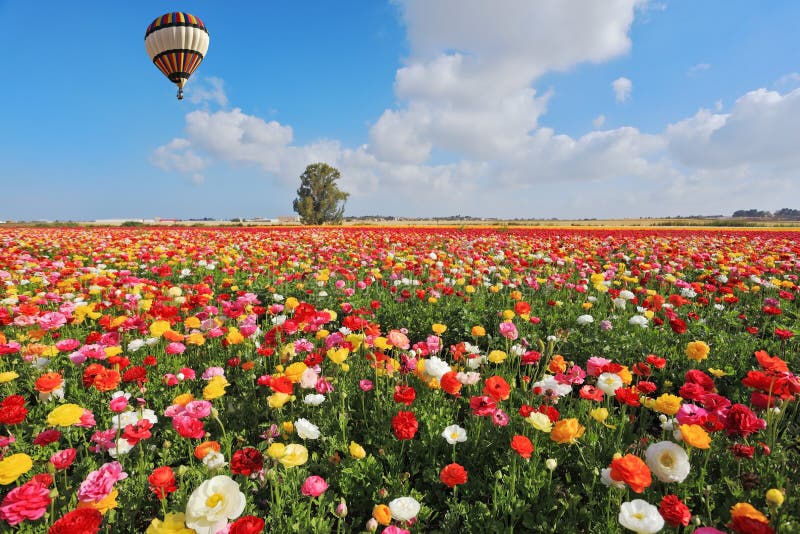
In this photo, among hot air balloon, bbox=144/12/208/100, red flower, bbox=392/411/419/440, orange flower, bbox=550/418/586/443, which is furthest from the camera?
hot air balloon, bbox=144/12/208/100

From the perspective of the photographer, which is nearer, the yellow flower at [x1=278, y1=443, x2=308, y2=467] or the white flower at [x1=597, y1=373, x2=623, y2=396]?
the yellow flower at [x1=278, y1=443, x2=308, y2=467]

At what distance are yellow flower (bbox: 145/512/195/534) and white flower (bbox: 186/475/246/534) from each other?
1.6 inches

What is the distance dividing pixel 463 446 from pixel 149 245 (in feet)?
30.7

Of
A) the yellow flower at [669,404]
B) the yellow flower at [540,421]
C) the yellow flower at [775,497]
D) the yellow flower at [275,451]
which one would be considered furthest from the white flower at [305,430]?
the yellow flower at [775,497]

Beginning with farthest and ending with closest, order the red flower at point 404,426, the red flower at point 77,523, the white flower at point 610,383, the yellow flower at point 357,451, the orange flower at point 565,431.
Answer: the white flower at point 610,383, the yellow flower at point 357,451, the red flower at point 404,426, the orange flower at point 565,431, the red flower at point 77,523

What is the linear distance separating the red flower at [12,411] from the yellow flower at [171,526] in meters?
1.09

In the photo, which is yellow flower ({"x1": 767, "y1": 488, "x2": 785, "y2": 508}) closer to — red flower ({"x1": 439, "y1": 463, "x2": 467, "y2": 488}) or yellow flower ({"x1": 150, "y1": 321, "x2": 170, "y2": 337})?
red flower ({"x1": 439, "y1": 463, "x2": 467, "y2": 488})

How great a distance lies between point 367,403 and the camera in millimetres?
3068

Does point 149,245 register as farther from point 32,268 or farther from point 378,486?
point 378,486

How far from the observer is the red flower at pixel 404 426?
2.01m

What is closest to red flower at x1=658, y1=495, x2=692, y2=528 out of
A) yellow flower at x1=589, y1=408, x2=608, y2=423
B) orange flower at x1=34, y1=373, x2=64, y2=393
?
yellow flower at x1=589, y1=408, x2=608, y2=423

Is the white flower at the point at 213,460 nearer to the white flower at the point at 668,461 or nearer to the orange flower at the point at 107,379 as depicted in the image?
the orange flower at the point at 107,379

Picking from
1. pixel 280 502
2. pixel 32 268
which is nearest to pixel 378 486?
pixel 280 502

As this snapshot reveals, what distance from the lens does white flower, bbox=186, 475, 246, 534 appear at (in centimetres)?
133
